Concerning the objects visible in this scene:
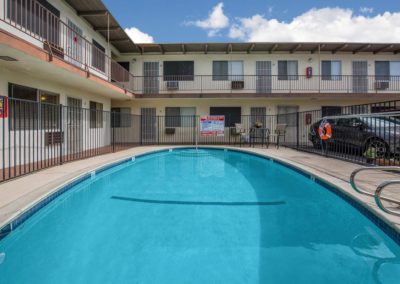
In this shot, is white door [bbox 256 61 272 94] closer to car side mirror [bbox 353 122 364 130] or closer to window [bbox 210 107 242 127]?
window [bbox 210 107 242 127]

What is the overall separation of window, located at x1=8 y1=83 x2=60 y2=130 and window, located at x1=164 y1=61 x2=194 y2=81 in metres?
7.64

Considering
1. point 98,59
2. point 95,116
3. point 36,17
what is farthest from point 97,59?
point 36,17

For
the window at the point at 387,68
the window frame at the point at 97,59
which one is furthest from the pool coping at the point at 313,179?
the window at the point at 387,68

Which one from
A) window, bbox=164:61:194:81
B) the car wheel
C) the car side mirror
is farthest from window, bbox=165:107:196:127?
the car wheel

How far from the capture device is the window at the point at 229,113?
15.9 m

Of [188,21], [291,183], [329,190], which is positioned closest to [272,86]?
[188,21]

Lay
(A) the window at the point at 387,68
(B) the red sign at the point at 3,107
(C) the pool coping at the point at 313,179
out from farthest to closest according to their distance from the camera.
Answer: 1. (A) the window at the point at 387,68
2. (B) the red sign at the point at 3,107
3. (C) the pool coping at the point at 313,179

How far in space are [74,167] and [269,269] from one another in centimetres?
592

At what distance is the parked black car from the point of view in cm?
738

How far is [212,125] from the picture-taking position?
42.5 feet

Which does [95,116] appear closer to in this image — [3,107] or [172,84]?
[172,84]

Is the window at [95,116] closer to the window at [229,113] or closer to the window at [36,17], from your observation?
the window at [36,17]

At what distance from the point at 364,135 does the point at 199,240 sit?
7244 millimetres

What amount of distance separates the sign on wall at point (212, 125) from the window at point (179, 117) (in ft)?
9.19
